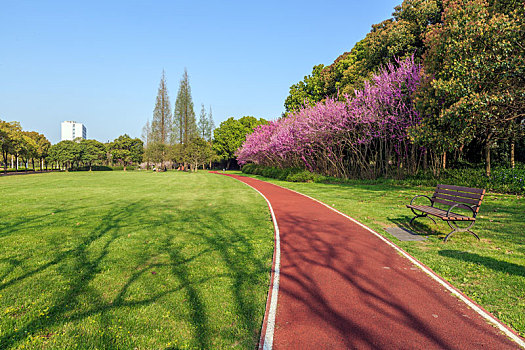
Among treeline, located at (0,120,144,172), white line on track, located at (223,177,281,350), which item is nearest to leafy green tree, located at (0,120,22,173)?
treeline, located at (0,120,144,172)

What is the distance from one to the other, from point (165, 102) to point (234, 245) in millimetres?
70112

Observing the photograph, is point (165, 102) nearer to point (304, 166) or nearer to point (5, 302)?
point (304, 166)

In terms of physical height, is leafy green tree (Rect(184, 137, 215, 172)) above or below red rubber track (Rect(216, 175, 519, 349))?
above

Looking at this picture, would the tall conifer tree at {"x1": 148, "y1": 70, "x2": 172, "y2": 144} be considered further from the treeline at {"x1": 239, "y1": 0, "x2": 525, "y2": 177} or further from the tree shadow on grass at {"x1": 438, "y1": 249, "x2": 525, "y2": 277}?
the tree shadow on grass at {"x1": 438, "y1": 249, "x2": 525, "y2": 277}

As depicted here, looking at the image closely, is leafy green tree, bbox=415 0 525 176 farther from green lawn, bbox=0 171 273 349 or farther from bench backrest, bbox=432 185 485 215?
green lawn, bbox=0 171 273 349

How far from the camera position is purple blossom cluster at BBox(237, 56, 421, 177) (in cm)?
1797

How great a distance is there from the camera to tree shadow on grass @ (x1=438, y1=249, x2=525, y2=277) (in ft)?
15.1

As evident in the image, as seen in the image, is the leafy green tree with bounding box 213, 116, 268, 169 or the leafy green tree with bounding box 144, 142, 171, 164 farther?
the leafy green tree with bounding box 213, 116, 268, 169

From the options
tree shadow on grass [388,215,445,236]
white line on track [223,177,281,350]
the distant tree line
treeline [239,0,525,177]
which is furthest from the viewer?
treeline [239,0,525,177]

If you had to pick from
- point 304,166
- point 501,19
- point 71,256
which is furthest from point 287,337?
point 304,166

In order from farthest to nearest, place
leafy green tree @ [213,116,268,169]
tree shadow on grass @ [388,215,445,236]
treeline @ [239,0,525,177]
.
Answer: leafy green tree @ [213,116,268,169] → treeline @ [239,0,525,177] → tree shadow on grass @ [388,215,445,236]

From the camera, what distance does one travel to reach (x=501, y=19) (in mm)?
10945

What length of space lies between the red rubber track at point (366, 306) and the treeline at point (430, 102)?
35.0 ft

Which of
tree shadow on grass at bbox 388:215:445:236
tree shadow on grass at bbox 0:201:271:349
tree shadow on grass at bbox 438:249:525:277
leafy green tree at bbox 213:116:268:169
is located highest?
leafy green tree at bbox 213:116:268:169
